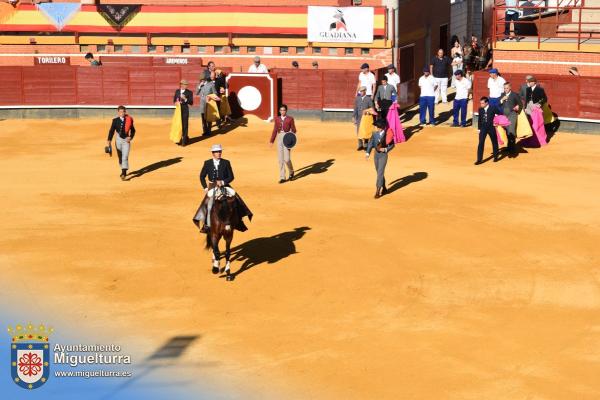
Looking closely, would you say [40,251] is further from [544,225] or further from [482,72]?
[482,72]

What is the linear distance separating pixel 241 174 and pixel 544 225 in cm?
765

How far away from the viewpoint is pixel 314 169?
25.8 m

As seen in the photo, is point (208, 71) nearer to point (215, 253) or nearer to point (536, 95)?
point (536, 95)

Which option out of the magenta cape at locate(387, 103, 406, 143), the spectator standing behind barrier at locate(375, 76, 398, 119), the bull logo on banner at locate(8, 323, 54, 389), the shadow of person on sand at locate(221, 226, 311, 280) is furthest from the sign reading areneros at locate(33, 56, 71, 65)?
the bull logo on banner at locate(8, 323, 54, 389)

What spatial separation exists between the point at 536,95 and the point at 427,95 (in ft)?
12.1

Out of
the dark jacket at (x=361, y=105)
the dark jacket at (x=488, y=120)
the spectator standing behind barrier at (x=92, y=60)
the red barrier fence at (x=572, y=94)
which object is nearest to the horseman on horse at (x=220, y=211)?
the dark jacket at (x=488, y=120)

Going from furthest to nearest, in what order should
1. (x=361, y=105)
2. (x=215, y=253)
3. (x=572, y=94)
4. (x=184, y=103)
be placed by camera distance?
(x=572, y=94) < (x=184, y=103) < (x=361, y=105) < (x=215, y=253)

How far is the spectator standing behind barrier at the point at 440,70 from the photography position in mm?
32469

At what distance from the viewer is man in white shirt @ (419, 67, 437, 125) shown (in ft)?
102

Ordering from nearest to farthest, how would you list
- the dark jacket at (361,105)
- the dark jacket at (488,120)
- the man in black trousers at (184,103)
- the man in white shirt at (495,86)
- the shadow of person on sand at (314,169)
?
the shadow of person on sand at (314,169) → the dark jacket at (488,120) → the dark jacket at (361,105) → the man in black trousers at (184,103) → the man in white shirt at (495,86)

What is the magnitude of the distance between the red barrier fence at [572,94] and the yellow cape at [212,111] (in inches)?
328

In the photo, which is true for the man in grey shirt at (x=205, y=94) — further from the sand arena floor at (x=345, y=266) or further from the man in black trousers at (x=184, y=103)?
the sand arena floor at (x=345, y=266)

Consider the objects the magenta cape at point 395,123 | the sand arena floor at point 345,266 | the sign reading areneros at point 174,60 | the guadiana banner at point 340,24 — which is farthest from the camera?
the sign reading areneros at point 174,60

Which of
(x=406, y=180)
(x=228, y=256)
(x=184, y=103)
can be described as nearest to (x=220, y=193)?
(x=228, y=256)
